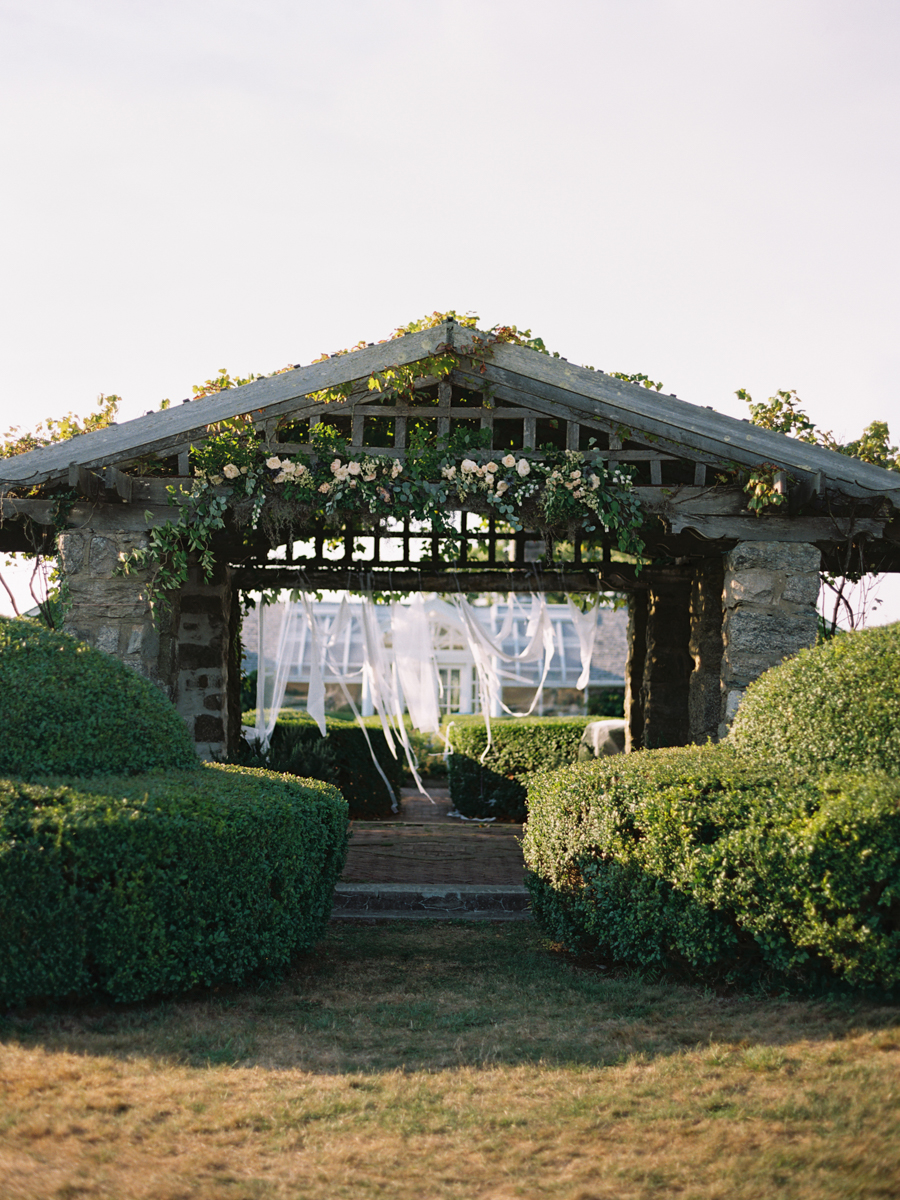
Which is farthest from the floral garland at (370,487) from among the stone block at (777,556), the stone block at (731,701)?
the stone block at (731,701)

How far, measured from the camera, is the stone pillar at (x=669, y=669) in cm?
1027

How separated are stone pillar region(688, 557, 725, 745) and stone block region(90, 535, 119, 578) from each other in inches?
206

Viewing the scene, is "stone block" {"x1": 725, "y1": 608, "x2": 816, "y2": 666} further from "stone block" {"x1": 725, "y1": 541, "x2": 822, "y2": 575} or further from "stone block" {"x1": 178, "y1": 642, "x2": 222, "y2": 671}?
"stone block" {"x1": 178, "y1": 642, "x2": 222, "y2": 671}

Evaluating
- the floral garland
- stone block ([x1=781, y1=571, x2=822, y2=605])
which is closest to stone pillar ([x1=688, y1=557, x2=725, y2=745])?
stone block ([x1=781, y1=571, x2=822, y2=605])

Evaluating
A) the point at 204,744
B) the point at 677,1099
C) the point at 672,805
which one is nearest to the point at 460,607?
the point at 204,744

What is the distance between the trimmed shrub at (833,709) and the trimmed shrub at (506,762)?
693 cm

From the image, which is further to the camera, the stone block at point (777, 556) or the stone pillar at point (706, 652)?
the stone pillar at point (706, 652)

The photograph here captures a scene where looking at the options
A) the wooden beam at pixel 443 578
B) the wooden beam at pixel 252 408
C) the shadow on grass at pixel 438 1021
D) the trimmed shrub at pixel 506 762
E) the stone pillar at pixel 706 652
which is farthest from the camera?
the trimmed shrub at pixel 506 762

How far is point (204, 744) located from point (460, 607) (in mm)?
2853

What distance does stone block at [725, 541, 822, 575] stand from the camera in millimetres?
7051

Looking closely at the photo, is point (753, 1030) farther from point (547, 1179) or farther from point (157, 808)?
point (157, 808)

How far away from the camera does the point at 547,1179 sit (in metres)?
2.88

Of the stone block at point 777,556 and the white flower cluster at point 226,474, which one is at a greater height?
the white flower cluster at point 226,474

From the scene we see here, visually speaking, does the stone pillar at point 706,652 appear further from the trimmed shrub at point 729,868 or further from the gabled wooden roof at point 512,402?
the trimmed shrub at point 729,868
